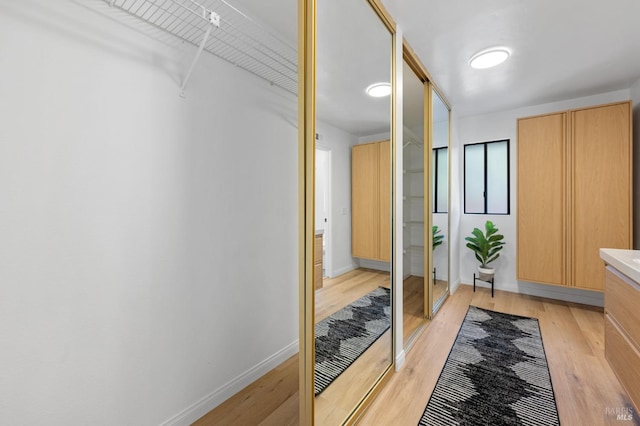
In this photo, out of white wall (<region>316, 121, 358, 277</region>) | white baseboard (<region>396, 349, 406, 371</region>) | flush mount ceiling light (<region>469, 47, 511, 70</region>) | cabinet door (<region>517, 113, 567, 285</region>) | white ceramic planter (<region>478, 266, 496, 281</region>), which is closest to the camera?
white wall (<region>316, 121, 358, 277</region>)

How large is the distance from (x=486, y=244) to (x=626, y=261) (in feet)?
7.49

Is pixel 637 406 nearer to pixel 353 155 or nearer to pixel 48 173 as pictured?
pixel 353 155

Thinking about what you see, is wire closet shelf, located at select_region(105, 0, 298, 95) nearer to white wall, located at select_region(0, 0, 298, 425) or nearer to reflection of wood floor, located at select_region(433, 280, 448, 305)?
white wall, located at select_region(0, 0, 298, 425)

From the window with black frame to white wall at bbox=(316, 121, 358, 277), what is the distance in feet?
10.0

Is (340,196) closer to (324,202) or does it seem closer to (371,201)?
(324,202)

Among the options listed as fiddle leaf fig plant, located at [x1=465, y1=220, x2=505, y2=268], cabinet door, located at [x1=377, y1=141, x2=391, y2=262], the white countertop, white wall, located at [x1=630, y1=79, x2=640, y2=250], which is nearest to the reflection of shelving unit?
cabinet door, located at [x1=377, y1=141, x2=391, y2=262]

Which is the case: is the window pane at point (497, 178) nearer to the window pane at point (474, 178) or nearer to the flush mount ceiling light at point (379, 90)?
the window pane at point (474, 178)

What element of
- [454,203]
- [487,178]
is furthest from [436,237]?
[487,178]

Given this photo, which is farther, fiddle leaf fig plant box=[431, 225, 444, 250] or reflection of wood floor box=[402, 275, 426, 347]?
fiddle leaf fig plant box=[431, 225, 444, 250]

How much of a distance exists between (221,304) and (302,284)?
79 cm

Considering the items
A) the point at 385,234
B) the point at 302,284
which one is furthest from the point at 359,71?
the point at 302,284

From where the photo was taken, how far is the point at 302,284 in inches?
46.8

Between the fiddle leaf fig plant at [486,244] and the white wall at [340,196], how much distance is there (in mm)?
2765

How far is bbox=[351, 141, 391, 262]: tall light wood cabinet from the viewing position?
167cm
